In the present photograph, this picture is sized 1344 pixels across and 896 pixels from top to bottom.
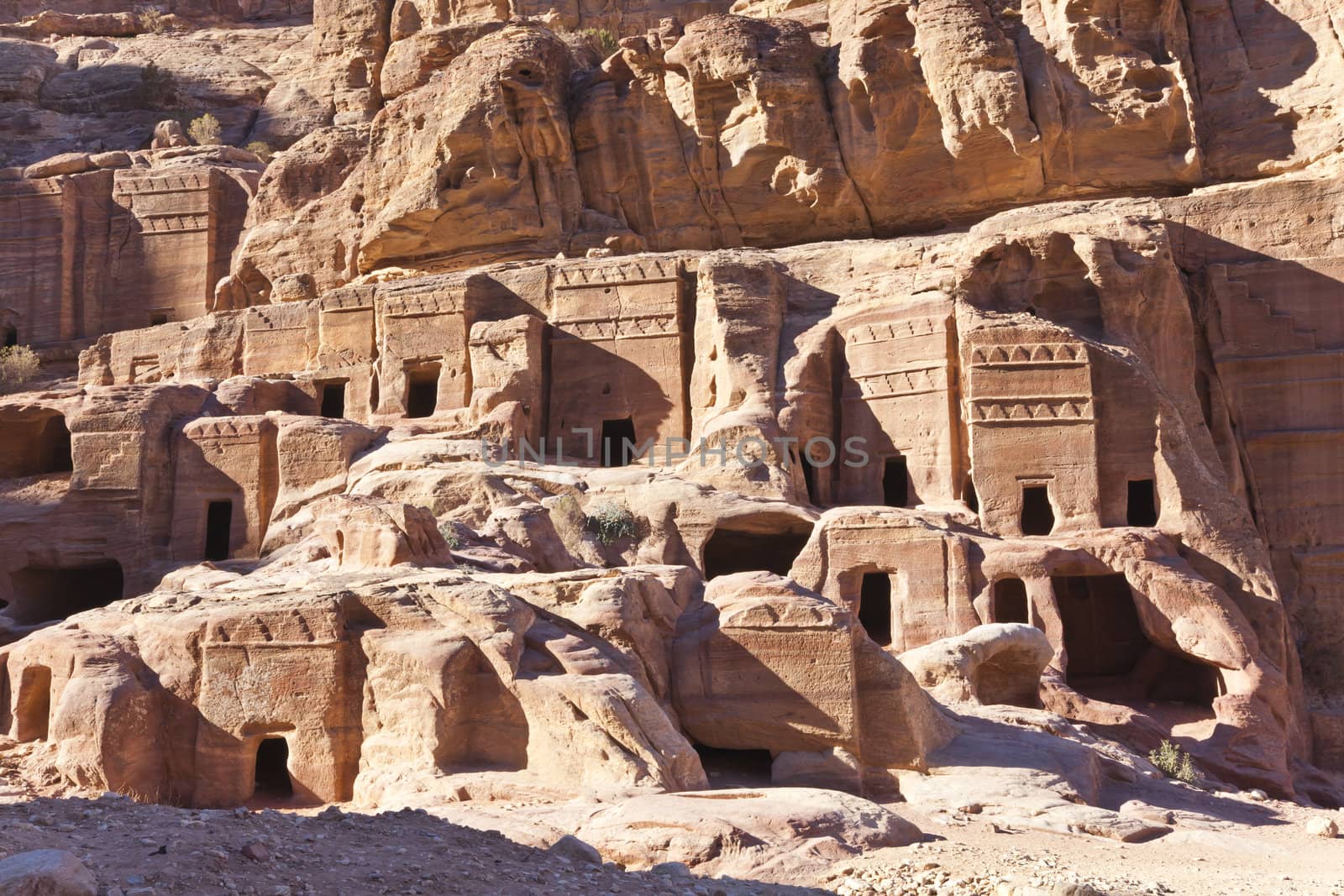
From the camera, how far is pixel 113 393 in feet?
93.9

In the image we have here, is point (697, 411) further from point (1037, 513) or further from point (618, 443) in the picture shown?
point (1037, 513)

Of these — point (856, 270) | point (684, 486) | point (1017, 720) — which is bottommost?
point (1017, 720)

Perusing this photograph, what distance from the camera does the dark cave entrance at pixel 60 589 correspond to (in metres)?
27.8

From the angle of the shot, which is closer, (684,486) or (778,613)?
(778,613)

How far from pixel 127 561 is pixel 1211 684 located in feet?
66.9

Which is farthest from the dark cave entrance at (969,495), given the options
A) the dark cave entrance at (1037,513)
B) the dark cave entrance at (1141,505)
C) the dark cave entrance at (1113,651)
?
the dark cave entrance at (1141,505)

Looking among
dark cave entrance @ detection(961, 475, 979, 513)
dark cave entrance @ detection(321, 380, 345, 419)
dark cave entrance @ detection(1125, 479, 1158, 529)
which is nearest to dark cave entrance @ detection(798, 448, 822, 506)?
dark cave entrance @ detection(961, 475, 979, 513)

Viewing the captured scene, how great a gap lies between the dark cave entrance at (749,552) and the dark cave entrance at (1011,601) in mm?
3639

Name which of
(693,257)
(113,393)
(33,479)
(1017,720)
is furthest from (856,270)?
(33,479)

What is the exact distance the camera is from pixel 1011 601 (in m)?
25.3

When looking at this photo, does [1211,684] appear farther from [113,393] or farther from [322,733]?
[113,393]

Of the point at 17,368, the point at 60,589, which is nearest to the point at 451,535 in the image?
the point at 60,589

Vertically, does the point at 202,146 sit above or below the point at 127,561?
above

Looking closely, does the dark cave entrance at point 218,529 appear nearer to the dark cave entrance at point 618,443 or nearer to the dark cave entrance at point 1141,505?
the dark cave entrance at point 618,443
